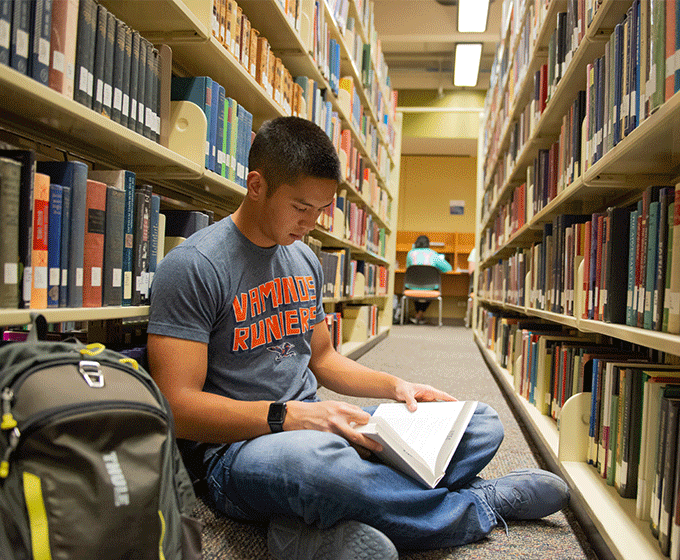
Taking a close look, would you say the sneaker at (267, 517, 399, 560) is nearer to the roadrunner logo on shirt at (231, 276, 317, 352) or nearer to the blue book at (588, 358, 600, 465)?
the roadrunner logo on shirt at (231, 276, 317, 352)

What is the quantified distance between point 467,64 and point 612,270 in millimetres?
6249

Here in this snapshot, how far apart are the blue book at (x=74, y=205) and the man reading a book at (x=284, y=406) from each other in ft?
0.48

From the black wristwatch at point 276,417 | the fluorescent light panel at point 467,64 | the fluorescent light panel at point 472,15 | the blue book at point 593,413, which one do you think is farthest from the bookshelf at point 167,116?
the fluorescent light panel at point 467,64

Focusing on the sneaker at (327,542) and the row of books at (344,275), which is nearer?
the sneaker at (327,542)

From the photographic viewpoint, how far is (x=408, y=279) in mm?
7355

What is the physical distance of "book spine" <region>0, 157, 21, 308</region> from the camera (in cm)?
78

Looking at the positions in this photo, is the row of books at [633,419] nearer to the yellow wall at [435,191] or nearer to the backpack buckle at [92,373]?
the backpack buckle at [92,373]

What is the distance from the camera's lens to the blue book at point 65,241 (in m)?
0.93

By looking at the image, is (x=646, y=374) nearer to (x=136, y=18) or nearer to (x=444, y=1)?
(x=136, y=18)


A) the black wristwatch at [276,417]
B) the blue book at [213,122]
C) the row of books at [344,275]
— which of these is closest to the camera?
the black wristwatch at [276,417]

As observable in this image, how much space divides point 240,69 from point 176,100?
0.28 meters

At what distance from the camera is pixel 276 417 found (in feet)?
3.33

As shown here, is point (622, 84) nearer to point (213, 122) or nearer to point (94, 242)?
point (213, 122)

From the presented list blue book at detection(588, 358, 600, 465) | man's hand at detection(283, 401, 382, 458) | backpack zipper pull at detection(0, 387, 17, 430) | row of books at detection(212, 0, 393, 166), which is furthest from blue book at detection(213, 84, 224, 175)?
blue book at detection(588, 358, 600, 465)
